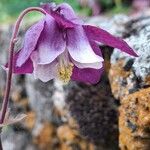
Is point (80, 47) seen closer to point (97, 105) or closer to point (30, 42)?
point (30, 42)

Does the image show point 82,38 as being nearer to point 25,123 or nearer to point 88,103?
point 88,103

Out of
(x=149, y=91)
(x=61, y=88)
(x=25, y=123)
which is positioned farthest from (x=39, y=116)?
(x=149, y=91)

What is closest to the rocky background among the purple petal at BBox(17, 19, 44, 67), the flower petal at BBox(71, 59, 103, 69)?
the flower petal at BBox(71, 59, 103, 69)

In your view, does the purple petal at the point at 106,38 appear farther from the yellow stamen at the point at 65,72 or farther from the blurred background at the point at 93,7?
the blurred background at the point at 93,7

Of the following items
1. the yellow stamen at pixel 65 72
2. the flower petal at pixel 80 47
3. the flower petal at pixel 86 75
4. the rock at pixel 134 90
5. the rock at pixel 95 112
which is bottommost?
the rock at pixel 95 112

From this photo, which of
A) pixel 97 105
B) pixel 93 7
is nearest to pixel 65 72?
pixel 97 105

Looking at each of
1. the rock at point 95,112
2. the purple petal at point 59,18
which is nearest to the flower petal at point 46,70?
the purple petal at point 59,18
